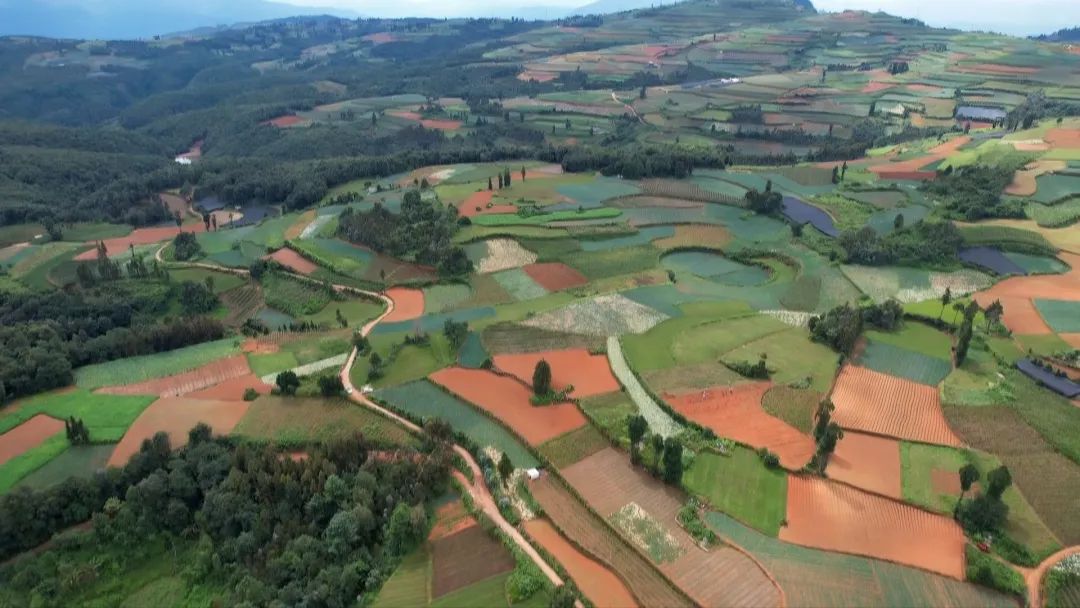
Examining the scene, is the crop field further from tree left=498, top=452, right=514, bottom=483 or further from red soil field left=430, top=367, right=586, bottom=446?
tree left=498, top=452, right=514, bottom=483


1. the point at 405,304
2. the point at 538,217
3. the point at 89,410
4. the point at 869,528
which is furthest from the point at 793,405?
the point at 89,410

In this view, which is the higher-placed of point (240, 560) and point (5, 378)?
point (5, 378)

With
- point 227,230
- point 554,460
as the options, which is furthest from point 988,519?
point 227,230

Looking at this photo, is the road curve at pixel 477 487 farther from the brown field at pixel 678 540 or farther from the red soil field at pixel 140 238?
the red soil field at pixel 140 238

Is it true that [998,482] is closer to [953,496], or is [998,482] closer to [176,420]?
[953,496]

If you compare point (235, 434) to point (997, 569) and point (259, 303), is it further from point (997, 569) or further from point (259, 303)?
point (997, 569)
